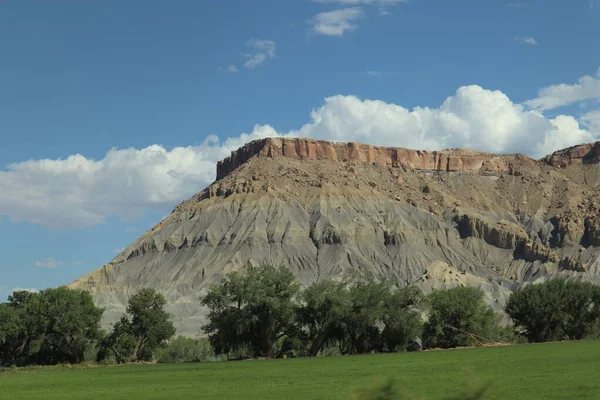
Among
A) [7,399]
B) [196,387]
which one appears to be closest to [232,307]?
[196,387]

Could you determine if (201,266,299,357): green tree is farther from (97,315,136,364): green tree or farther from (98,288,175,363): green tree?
(97,315,136,364): green tree

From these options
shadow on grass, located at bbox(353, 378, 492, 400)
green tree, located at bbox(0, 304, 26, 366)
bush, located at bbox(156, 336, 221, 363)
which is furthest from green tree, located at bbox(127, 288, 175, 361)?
shadow on grass, located at bbox(353, 378, 492, 400)

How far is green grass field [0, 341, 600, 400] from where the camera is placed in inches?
1348

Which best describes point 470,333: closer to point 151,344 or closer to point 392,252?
point 151,344

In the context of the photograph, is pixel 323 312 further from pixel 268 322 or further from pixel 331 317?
pixel 268 322

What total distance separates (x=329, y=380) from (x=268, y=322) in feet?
99.0

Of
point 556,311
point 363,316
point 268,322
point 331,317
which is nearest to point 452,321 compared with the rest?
point 363,316

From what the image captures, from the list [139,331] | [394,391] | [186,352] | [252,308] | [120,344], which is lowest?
[186,352]

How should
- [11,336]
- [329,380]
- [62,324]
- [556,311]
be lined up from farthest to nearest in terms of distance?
[556,311] → [11,336] → [62,324] → [329,380]

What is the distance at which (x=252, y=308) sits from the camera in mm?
72625

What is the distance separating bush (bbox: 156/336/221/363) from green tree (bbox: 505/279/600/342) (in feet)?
116

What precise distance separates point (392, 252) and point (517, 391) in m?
163

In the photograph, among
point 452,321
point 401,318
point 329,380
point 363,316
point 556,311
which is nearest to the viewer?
point 329,380

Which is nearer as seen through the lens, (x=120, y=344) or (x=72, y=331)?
(x=72, y=331)
